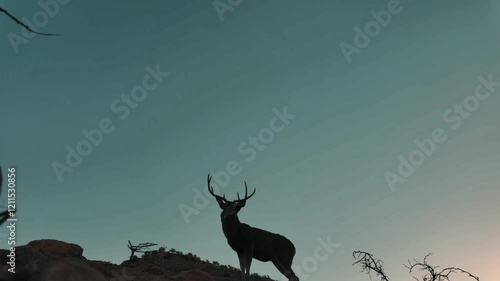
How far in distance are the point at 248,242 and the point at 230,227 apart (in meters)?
1.02

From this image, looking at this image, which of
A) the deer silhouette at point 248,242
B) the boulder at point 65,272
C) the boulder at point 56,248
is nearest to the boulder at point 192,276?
the deer silhouette at point 248,242

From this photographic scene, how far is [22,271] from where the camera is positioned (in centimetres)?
514

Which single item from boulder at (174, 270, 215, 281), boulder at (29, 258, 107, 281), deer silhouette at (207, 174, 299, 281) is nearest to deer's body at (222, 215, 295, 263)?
deer silhouette at (207, 174, 299, 281)

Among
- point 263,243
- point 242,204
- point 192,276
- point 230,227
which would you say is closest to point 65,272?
point 230,227

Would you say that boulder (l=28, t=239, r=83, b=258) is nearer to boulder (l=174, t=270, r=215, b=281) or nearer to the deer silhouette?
boulder (l=174, t=270, r=215, b=281)

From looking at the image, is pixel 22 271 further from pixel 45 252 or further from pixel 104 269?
pixel 45 252

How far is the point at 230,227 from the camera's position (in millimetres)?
15875

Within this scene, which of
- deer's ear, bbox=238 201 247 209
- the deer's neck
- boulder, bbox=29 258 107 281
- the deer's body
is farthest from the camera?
deer's ear, bbox=238 201 247 209

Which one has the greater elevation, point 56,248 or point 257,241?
point 56,248

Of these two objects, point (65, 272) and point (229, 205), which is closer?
point (65, 272)

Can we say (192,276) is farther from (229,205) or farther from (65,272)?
(65,272)

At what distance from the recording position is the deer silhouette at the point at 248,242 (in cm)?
1594

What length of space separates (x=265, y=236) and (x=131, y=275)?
6.26 metres

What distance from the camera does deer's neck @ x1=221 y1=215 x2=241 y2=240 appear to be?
15844 millimetres
